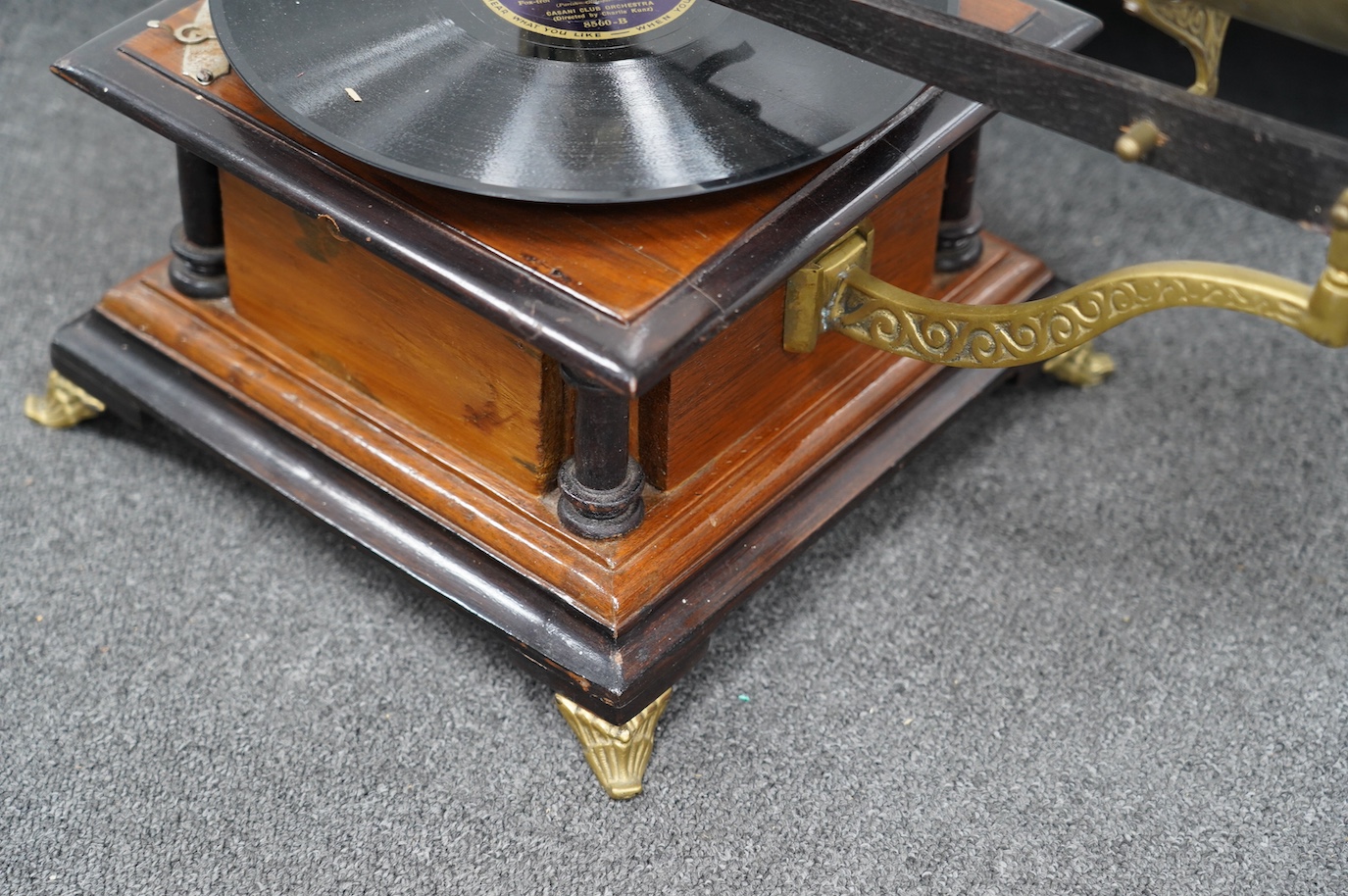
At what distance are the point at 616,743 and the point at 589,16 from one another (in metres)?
0.57

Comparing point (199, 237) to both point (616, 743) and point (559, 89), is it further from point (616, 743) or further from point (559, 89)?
point (616, 743)

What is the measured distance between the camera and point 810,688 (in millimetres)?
1411

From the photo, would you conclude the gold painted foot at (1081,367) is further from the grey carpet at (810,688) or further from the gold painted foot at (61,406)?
the gold painted foot at (61,406)

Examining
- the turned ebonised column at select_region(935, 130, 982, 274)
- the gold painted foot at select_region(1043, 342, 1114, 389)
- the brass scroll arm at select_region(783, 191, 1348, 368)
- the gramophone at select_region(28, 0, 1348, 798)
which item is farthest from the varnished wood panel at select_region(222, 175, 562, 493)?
the gold painted foot at select_region(1043, 342, 1114, 389)

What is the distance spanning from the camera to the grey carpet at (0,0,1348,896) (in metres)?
1.29

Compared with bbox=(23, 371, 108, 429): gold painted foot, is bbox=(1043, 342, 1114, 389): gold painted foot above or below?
above

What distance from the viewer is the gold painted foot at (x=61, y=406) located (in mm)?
1574

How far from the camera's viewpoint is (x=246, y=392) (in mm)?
1445

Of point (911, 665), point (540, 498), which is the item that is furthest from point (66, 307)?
point (911, 665)

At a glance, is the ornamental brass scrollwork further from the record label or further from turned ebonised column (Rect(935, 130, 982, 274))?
the record label

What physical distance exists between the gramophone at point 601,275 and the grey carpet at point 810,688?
0.09 m

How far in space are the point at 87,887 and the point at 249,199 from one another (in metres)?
0.56

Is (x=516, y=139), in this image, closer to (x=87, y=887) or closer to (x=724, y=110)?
(x=724, y=110)

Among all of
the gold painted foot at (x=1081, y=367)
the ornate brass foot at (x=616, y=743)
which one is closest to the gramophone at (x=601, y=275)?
the ornate brass foot at (x=616, y=743)
